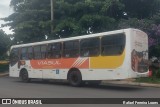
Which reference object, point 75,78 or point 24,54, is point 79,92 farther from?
point 24,54

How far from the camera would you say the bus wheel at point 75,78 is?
17797mm

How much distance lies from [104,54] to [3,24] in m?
16.2

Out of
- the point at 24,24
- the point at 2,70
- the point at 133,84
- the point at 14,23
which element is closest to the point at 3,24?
the point at 14,23

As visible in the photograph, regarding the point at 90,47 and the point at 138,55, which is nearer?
the point at 138,55

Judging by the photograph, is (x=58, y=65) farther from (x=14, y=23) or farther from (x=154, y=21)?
(x=14, y=23)

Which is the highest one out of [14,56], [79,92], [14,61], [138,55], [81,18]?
[81,18]

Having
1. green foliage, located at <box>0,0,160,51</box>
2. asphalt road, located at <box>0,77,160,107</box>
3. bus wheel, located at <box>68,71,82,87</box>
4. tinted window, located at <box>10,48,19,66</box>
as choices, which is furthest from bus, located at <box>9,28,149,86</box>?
green foliage, located at <box>0,0,160,51</box>

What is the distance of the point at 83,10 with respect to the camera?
84.8ft

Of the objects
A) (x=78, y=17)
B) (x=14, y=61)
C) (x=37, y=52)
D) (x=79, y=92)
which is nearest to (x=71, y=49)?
(x=37, y=52)

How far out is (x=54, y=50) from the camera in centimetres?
1961

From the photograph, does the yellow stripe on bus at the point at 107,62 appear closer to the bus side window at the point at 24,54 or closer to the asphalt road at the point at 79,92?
the asphalt road at the point at 79,92

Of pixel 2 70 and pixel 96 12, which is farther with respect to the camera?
pixel 2 70

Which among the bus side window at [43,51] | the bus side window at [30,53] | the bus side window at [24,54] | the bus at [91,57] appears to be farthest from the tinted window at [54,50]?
the bus side window at [24,54]

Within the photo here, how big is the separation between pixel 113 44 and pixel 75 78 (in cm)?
348
